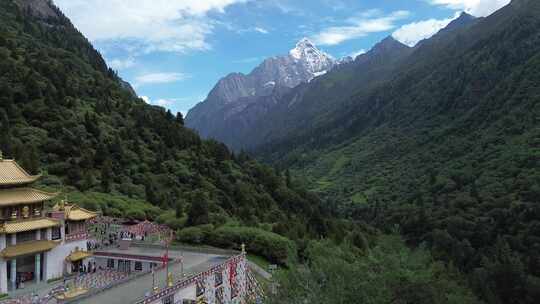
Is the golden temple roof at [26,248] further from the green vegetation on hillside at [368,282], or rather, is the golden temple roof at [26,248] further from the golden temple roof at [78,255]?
the green vegetation on hillside at [368,282]

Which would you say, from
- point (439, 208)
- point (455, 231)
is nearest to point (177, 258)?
point (455, 231)

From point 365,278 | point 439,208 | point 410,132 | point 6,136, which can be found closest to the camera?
point 365,278

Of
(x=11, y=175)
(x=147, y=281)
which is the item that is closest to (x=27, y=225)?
(x=11, y=175)

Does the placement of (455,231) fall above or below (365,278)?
below

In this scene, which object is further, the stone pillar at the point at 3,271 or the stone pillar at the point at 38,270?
the stone pillar at the point at 38,270

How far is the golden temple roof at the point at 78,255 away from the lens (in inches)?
1353

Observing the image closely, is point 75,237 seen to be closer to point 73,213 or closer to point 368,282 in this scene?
point 73,213

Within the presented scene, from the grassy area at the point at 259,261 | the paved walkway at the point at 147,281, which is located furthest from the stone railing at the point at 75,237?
the grassy area at the point at 259,261

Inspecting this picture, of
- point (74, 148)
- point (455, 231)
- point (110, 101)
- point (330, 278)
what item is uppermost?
point (110, 101)

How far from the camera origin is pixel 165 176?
69.6 m

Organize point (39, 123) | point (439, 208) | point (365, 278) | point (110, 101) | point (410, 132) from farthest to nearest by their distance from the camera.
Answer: point (410, 132)
point (439, 208)
point (110, 101)
point (39, 123)
point (365, 278)

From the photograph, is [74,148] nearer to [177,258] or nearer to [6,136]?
[6,136]

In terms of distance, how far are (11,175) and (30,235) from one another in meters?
3.82

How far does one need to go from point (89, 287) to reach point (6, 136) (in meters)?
34.0
